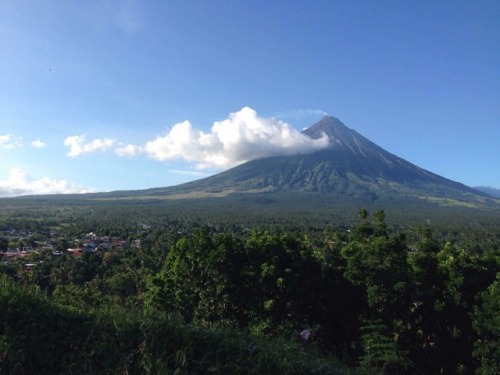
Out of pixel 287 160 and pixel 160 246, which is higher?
pixel 287 160

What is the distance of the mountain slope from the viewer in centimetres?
14812

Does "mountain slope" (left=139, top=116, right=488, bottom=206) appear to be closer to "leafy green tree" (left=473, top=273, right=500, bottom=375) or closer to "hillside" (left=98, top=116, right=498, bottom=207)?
"hillside" (left=98, top=116, right=498, bottom=207)

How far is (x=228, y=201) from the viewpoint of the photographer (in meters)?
128

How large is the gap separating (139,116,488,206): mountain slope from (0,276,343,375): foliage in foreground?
453 ft

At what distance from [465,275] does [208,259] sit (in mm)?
6012

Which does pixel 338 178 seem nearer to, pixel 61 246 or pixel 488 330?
pixel 61 246

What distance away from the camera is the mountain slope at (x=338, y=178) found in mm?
148125

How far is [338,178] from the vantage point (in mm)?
157000

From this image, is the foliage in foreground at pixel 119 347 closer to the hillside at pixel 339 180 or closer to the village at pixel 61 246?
the village at pixel 61 246

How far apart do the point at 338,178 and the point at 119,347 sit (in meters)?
157

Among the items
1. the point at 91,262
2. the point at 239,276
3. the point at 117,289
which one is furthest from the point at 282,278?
the point at 91,262

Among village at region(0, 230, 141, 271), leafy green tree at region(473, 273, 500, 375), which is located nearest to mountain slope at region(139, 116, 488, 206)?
village at region(0, 230, 141, 271)

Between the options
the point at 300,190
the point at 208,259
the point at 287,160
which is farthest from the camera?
the point at 287,160

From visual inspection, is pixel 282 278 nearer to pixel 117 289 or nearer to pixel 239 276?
pixel 239 276
